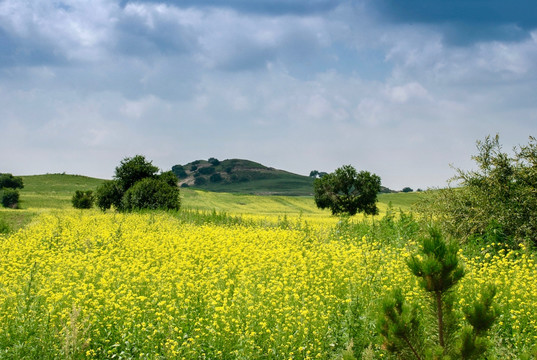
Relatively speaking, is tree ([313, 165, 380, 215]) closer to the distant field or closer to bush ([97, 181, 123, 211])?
the distant field

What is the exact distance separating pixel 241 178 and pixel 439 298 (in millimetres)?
157220

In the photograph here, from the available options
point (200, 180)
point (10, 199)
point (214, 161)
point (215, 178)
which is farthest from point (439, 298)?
point (214, 161)

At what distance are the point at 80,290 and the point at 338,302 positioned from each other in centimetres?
474

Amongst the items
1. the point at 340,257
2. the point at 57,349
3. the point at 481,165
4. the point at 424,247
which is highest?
the point at 481,165

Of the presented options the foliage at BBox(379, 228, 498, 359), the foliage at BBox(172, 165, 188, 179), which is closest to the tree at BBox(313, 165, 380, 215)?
the foliage at BBox(379, 228, 498, 359)

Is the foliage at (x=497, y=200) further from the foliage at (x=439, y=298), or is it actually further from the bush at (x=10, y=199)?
the bush at (x=10, y=199)

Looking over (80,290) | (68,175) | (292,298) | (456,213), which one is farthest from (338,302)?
(68,175)

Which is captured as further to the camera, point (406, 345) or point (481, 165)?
point (481, 165)

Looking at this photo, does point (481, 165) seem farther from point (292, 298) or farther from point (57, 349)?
point (57, 349)

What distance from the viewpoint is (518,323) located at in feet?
24.4

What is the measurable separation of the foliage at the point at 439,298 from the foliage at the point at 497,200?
29.9 feet

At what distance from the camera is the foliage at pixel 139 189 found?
31.2 meters

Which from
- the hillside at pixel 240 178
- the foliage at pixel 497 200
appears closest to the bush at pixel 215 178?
the hillside at pixel 240 178

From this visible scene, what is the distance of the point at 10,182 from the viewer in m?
67.7
